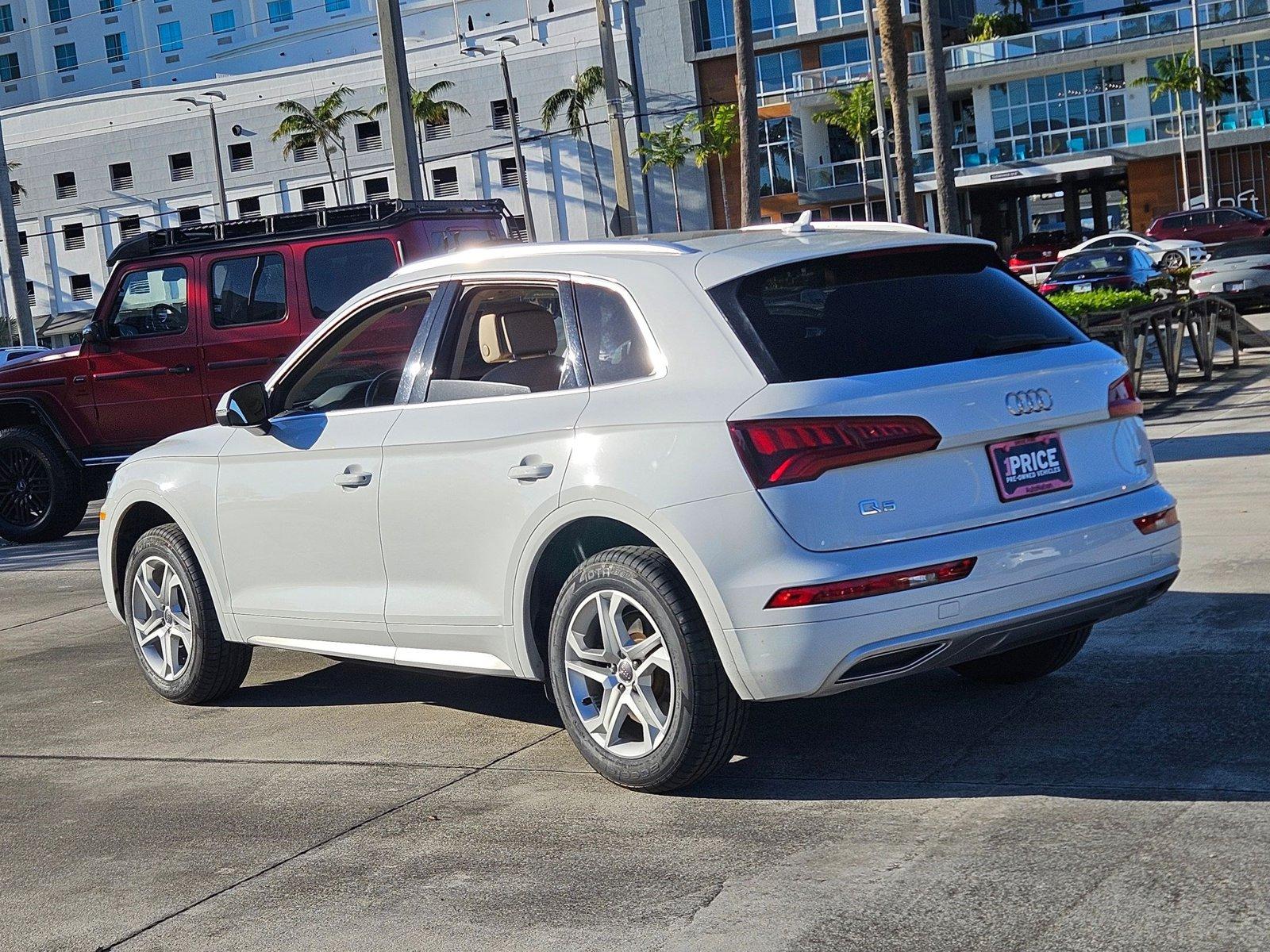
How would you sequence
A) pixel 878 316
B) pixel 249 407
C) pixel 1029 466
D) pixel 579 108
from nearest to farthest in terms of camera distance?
pixel 1029 466 < pixel 878 316 < pixel 249 407 < pixel 579 108

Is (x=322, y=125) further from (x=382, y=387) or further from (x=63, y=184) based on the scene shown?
(x=382, y=387)

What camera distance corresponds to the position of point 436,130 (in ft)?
246

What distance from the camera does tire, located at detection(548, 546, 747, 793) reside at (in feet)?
15.7

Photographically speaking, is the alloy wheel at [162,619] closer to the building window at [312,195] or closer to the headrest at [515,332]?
the headrest at [515,332]

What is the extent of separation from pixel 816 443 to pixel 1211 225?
43.3 meters

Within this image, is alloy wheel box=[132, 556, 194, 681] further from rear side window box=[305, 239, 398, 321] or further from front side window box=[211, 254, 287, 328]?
front side window box=[211, 254, 287, 328]

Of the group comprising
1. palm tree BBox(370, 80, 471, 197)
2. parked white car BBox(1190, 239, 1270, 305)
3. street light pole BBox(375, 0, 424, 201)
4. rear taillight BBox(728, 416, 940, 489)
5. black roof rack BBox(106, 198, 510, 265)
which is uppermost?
palm tree BBox(370, 80, 471, 197)

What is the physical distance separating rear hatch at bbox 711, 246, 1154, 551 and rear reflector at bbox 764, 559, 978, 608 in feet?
0.36

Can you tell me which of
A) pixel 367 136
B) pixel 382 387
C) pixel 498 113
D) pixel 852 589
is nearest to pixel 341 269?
pixel 382 387

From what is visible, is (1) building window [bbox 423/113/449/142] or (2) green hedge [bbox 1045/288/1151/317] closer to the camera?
(2) green hedge [bbox 1045/288/1151/317]

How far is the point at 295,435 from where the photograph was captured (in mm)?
6270

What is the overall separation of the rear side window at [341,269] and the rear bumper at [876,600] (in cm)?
725

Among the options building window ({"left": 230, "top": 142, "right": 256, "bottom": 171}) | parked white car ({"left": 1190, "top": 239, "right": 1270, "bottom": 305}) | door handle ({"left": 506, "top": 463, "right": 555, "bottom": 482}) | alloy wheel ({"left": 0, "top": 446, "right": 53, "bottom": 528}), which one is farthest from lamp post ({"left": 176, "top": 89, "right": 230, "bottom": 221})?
door handle ({"left": 506, "top": 463, "right": 555, "bottom": 482})

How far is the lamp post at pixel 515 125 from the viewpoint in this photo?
69.2 meters
